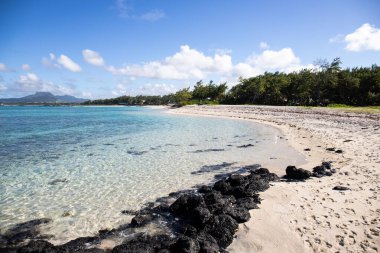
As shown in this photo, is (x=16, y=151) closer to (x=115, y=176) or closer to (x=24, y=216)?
(x=115, y=176)

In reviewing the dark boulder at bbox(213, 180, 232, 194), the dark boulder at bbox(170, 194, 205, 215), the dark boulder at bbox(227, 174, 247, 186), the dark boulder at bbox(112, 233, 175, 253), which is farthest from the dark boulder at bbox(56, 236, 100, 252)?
the dark boulder at bbox(227, 174, 247, 186)

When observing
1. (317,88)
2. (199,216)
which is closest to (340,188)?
(199,216)

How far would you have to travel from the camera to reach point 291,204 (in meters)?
9.49

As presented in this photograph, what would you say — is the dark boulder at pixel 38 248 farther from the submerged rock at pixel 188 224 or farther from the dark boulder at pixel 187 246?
the dark boulder at pixel 187 246

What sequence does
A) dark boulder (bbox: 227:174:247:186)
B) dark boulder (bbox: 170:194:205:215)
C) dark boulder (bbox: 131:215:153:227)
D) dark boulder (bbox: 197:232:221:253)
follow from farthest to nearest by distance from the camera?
1. dark boulder (bbox: 227:174:247:186)
2. dark boulder (bbox: 170:194:205:215)
3. dark boulder (bbox: 131:215:153:227)
4. dark boulder (bbox: 197:232:221:253)

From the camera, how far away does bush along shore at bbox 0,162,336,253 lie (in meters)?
6.99

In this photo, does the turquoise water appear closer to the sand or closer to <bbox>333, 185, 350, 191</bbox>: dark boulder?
the sand

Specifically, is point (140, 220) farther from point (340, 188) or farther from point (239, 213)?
point (340, 188)

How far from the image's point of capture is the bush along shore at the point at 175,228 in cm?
699

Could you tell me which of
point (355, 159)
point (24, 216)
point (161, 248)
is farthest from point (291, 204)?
point (24, 216)

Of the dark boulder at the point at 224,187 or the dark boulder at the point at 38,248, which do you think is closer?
the dark boulder at the point at 38,248

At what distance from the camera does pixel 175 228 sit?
Result: 8.59 meters

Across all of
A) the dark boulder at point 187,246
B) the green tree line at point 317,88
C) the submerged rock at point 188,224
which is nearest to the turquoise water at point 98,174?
the submerged rock at point 188,224

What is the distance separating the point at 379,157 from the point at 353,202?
24.5ft
